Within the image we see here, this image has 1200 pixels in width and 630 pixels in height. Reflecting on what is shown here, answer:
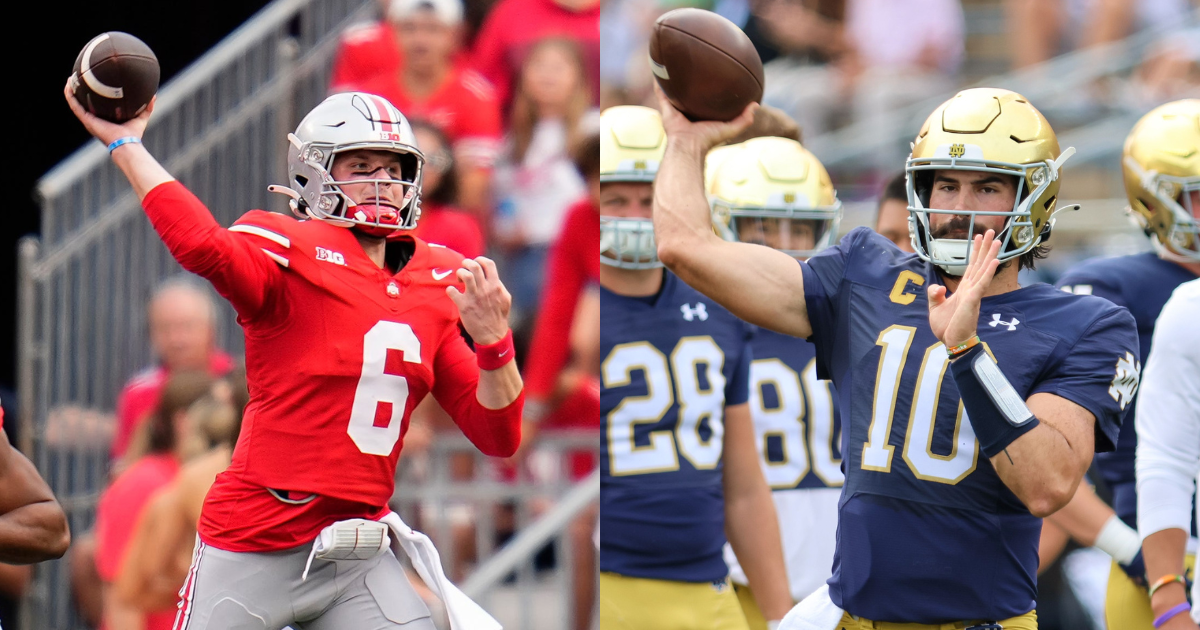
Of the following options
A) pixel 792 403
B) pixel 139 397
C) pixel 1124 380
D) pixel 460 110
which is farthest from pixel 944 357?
pixel 139 397

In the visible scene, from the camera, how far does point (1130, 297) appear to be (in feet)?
14.4

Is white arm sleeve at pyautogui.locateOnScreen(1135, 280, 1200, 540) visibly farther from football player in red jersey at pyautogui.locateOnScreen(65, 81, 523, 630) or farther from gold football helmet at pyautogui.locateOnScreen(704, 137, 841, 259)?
football player in red jersey at pyautogui.locateOnScreen(65, 81, 523, 630)

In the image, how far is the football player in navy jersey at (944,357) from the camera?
2.81 meters

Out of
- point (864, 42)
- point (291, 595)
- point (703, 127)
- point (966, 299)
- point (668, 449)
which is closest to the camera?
point (966, 299)

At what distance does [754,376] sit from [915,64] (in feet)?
20.6

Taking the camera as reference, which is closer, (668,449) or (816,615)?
(816,615)

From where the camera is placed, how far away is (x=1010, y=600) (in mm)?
2912

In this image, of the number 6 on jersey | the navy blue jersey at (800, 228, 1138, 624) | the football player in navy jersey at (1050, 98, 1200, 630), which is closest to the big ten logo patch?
the number 6 on jersey

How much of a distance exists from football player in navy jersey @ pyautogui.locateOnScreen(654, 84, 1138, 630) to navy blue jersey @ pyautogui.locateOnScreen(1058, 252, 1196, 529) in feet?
4.66

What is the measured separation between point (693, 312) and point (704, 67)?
48.4 inches

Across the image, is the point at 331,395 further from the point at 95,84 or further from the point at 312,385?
the point at 95,84

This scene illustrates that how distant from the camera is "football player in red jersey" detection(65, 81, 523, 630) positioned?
10.5 feet

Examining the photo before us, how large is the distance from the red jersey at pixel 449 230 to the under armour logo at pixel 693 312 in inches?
70.0

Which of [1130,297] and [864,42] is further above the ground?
[864,42]
